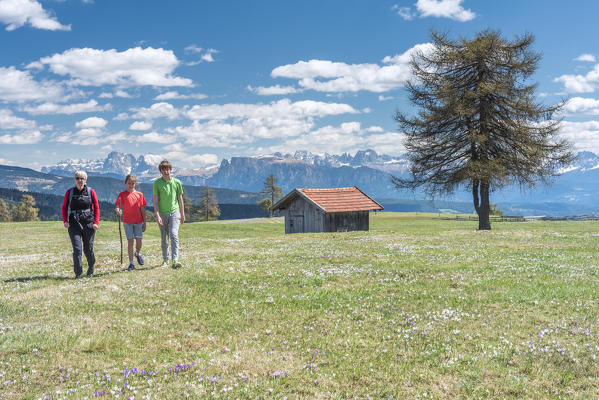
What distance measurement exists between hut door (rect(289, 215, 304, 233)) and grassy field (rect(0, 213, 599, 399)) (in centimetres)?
3708

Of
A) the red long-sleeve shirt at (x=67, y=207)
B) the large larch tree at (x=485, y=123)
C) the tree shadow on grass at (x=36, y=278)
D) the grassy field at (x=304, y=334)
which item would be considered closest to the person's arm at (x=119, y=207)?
the red long-sleeve shirt at (x=67, y=207)

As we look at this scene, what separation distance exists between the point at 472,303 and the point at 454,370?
397 cm

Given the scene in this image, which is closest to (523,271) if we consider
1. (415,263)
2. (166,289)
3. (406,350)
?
(415,263)

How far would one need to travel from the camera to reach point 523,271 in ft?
45.3

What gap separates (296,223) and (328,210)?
21.6ft

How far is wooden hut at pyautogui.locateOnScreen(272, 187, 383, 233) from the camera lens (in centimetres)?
4812

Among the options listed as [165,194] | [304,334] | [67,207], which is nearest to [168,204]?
[165,194]

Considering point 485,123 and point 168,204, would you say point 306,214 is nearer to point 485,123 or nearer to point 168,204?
point 485,123

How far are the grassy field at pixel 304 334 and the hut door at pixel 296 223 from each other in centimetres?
3708

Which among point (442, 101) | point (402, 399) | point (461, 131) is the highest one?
point (442, 101)

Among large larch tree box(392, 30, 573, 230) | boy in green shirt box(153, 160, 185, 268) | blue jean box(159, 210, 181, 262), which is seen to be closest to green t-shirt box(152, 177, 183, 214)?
boy in green shirt box(153, 160, 185, 268)

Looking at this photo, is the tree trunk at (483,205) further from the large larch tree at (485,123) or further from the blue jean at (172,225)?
the blue jean at (172,225)

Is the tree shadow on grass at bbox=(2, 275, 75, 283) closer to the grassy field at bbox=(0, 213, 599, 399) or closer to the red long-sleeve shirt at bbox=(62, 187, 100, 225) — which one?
the grassy field at bbox=(0, 213, 599, 399)

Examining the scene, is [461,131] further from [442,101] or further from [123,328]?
[123,328]
